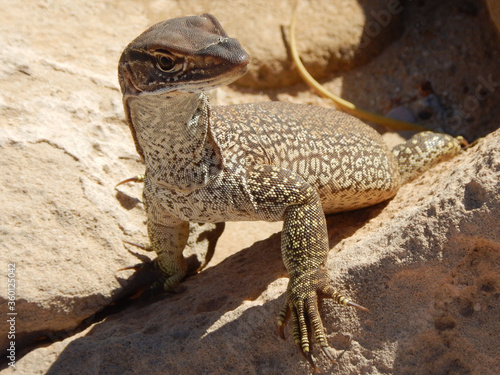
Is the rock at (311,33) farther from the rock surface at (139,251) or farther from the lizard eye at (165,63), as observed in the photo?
the lizard eye at (165,63)

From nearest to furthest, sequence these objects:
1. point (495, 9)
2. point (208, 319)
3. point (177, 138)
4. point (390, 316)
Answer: point (390, 316) → point (177, 138) → point (208, 319) → point (495, 9)

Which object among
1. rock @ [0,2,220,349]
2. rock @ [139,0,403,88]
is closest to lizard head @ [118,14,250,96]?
rock @ [0,2,220,349]

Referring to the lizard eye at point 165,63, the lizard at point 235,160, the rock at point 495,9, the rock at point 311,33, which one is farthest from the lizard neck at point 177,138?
the rock at point 311,33

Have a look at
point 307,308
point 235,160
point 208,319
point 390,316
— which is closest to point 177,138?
point 235,160

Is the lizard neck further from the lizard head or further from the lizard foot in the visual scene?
the lizard foot

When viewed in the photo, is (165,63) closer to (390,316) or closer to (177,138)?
(177,138)

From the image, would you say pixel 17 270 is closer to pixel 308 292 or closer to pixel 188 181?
pixel 188 181

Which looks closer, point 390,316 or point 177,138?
point 390,316

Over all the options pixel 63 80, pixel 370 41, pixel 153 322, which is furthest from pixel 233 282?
pixel 370 41
